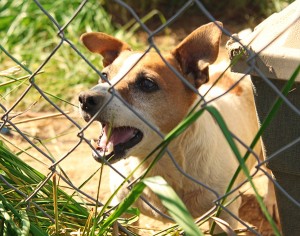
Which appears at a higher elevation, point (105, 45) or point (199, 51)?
point (105, 45)

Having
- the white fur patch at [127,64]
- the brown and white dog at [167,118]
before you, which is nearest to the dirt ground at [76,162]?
the brown and white dog at [167,118]

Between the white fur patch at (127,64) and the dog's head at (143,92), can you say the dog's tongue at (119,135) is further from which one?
the white fur patch at (127,64)

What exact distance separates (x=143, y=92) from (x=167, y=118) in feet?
0.54

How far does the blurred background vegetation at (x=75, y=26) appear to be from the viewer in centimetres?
560

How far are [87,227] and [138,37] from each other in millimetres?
4051

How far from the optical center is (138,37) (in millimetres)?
6273

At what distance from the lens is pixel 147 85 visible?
3180 mm

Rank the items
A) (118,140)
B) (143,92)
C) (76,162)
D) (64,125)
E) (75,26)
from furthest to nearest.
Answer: (75,26) < (64,125) < (76,162) < (143,92) < (118,140)

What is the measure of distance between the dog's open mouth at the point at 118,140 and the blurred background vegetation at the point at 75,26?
2.33m

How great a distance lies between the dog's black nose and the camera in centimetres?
278

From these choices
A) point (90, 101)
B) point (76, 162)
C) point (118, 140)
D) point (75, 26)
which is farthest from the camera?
point (75, 26)

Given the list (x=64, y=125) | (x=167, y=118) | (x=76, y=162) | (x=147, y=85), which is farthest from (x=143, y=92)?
(x=64, y=125)

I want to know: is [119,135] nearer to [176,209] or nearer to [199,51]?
[199,51]

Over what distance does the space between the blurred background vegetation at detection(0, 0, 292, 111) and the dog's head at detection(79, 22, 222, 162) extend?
2105 millimetres
